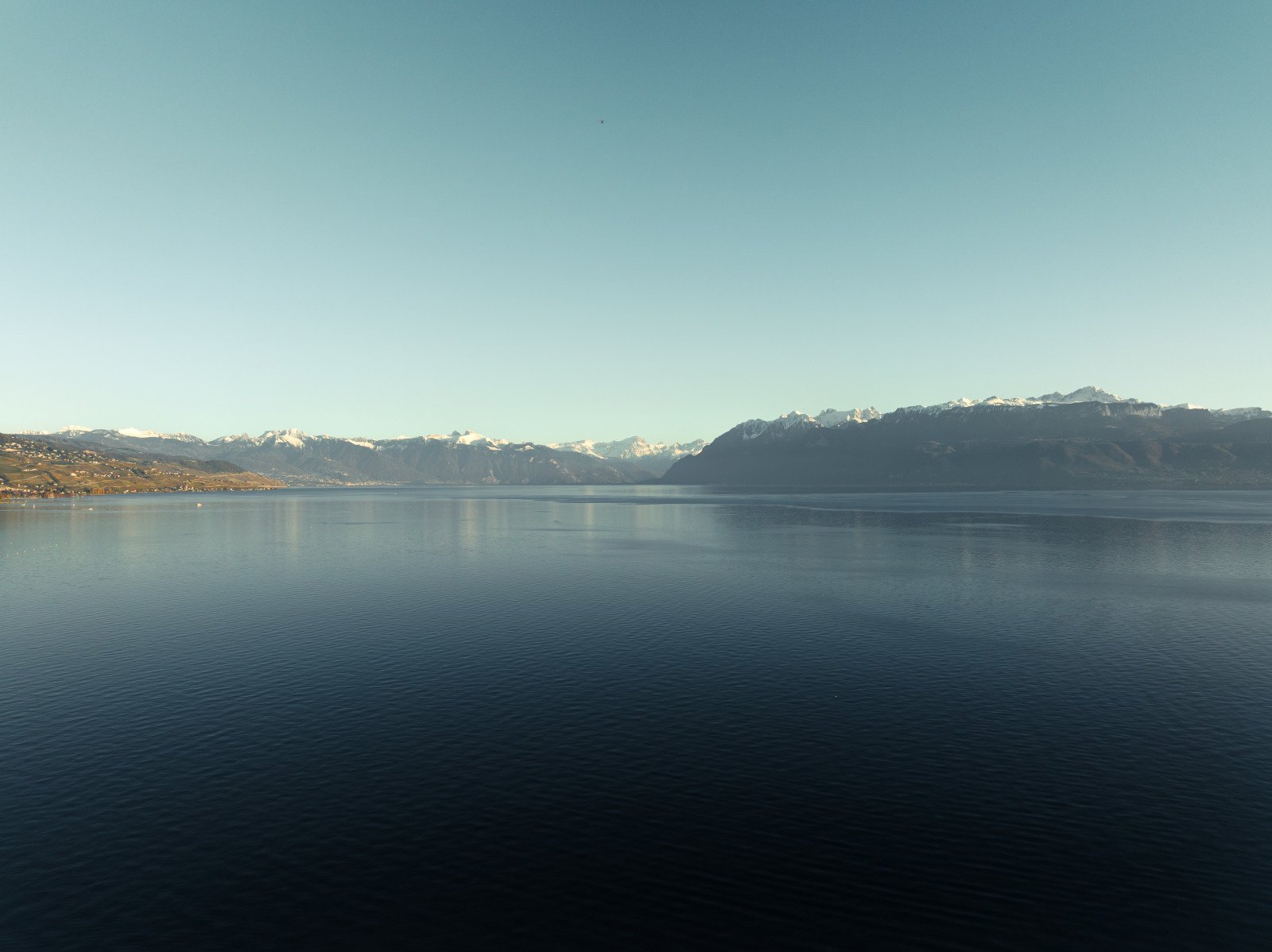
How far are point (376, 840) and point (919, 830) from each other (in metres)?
28.8

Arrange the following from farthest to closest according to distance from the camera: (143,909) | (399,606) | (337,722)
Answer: (399,606), (337,722), (143,909)

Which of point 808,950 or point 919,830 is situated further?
point 919,830

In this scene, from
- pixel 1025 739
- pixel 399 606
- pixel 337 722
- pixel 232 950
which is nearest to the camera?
pixel 232 950

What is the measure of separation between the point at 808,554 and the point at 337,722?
4603 inches

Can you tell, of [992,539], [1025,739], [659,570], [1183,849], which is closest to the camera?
[1183,849]

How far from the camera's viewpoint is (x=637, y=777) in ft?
130

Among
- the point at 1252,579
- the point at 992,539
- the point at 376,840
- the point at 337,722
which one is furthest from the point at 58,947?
the point at 992,539

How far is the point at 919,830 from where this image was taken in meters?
33.8

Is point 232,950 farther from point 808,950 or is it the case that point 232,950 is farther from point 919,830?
point 919,830

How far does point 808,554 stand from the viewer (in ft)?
481

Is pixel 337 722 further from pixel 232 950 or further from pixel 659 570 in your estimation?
pixel 659 570

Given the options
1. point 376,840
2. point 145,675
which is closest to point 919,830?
point 376,840

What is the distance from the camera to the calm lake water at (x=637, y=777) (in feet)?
92.0

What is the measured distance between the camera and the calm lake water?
28.0 m
